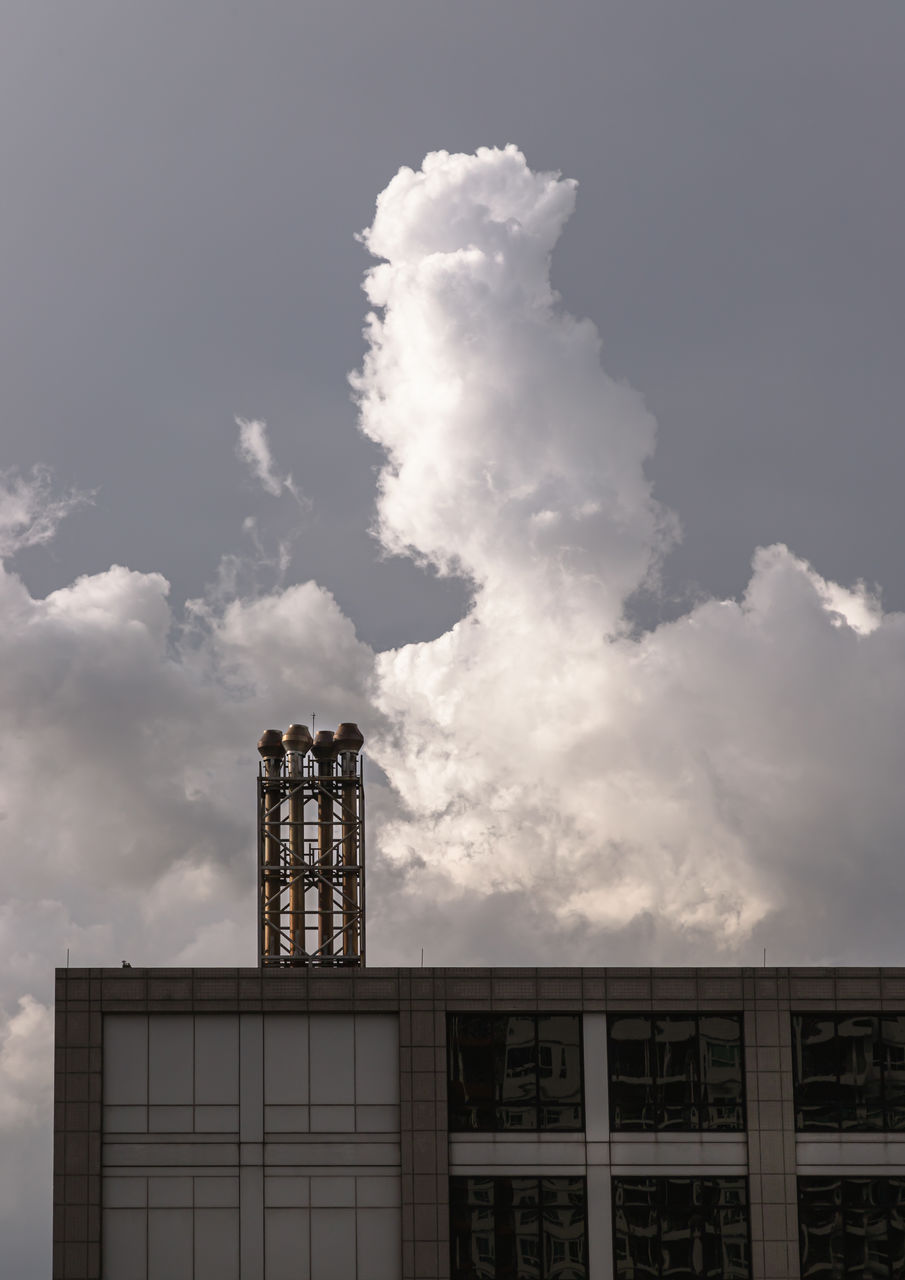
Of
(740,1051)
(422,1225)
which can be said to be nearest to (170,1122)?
(422,1225)

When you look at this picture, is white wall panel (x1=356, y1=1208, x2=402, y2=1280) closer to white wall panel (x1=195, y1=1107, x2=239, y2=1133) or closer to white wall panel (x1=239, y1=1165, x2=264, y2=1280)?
white wall panel (x1=239, y1=1165, x2=264, y2=1280)

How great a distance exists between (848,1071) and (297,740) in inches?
1061

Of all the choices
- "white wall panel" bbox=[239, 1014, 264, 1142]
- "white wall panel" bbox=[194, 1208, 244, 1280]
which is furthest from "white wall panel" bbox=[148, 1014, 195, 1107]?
"white wall panel" bbox=[194, 1208, 244, 1280]

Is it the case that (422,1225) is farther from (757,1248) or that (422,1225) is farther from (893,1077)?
(893,1077)

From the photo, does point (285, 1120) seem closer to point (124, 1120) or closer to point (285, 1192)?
point (285, 1192)

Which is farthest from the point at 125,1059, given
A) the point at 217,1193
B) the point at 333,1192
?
the point at 333,1192

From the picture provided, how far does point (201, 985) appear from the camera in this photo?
50.8 metres

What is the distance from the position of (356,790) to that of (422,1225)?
71.7 ft

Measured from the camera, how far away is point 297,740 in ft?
224

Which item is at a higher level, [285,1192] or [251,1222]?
[285,1192]

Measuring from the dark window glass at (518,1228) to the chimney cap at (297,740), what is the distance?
893 inches

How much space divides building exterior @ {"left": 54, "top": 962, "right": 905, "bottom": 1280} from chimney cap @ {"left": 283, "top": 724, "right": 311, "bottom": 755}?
17.9m

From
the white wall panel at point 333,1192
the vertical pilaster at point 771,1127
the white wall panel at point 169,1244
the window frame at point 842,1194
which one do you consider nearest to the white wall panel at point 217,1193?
the white wall panel at point 169,1244

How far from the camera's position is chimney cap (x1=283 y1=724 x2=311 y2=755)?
68.2m
